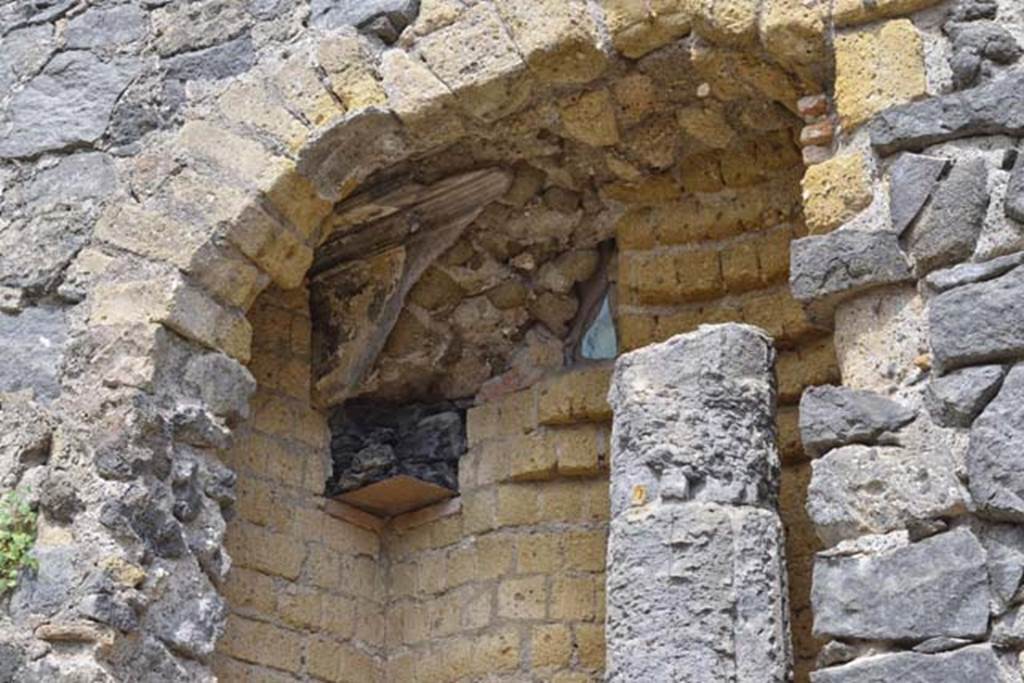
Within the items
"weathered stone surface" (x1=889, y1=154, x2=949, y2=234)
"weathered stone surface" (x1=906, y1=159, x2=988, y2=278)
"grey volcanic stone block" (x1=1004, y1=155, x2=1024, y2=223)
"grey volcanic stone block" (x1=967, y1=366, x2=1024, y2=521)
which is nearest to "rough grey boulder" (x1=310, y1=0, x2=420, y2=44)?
"weathered stone surface" (x1=889, y1=154, x2=949, y2=234)

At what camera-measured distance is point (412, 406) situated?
212 inches

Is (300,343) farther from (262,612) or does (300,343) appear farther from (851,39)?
(851,39)

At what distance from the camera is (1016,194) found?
3.54 m

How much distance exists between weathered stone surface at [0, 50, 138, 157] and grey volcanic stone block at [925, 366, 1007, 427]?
254 centimetres

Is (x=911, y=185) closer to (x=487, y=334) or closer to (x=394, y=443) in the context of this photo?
(x=487, y=334)

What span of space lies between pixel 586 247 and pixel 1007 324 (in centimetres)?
187

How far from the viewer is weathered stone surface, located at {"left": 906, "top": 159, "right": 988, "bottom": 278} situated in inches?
140

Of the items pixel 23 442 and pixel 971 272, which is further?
pixel 23 442

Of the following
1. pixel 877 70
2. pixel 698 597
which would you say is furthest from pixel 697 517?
pixel 877 70

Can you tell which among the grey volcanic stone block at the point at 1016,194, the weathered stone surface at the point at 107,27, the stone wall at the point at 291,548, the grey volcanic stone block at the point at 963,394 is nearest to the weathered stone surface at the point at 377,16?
the weathered stone surface at the point at 107,27

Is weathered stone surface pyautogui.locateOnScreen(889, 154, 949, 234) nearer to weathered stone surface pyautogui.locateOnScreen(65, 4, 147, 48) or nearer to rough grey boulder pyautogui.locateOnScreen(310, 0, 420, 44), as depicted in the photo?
rough grey boulder pyautogui.locateOnScreen(310, 0, 420, 44)

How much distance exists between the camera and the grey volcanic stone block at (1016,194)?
139 inches

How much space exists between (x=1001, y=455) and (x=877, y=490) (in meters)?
0.26

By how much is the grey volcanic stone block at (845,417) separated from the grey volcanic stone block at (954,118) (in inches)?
22.5
